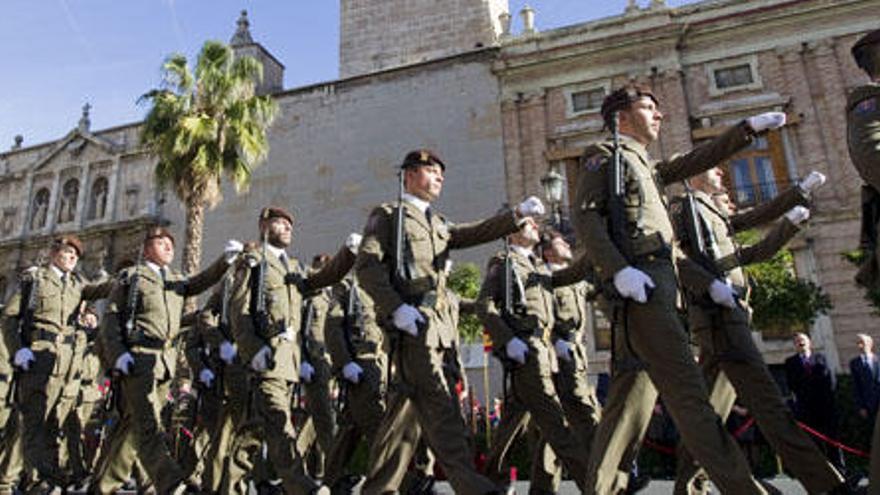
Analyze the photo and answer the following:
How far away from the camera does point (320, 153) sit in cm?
2422

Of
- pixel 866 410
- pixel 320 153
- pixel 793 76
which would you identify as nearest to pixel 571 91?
pixel 793 76

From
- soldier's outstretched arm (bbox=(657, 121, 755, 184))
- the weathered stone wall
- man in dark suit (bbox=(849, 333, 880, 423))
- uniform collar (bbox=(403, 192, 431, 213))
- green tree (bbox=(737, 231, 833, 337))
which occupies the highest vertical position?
the weathered stone wall

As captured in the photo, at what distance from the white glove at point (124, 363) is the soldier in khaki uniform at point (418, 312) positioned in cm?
247

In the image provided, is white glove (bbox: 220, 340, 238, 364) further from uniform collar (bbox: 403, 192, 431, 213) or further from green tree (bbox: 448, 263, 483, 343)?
green tree (bbox: 448, 263, 483, 343)

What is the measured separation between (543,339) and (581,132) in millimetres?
16001

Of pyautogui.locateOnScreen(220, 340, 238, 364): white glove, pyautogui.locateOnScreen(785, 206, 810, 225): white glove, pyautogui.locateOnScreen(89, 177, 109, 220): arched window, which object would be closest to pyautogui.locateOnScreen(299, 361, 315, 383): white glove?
pyautogui.locateOnScreen(220, 340, 238, 364): white glove

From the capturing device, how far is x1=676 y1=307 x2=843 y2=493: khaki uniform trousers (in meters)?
3.89

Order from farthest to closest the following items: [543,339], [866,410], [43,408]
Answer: [866,410] < [43,408] < [543,339]

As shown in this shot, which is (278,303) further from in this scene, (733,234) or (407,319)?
(733,234)

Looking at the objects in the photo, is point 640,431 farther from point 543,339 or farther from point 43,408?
point 43,408

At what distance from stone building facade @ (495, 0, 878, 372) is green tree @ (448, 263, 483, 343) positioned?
15.4 ft

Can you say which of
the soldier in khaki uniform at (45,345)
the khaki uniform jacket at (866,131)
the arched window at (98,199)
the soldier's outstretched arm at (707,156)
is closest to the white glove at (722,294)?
the soldier's outstretched arm at (707,156)

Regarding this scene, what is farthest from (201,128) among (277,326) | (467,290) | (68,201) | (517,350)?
(517,350)

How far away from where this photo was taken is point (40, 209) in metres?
28.0
